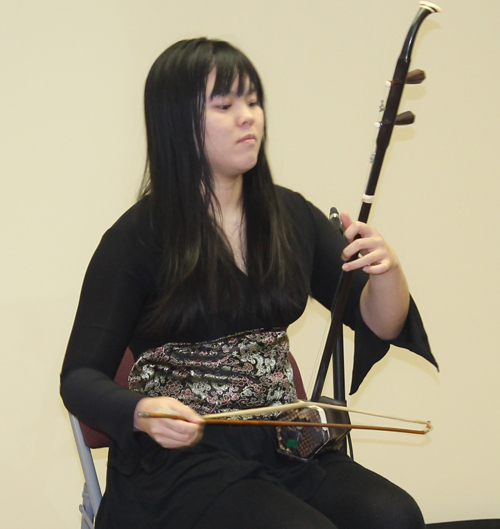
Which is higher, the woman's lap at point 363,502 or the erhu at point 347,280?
the erhu at point 347,280

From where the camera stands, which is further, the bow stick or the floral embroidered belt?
the floral embroidered belt

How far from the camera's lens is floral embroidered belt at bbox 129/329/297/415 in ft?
3.34

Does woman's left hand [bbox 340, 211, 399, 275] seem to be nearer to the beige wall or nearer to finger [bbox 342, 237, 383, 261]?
finger [bbox 342, 237, 383, 261]

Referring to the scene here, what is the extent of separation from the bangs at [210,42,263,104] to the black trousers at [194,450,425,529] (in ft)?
1.78

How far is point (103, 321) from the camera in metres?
1.02

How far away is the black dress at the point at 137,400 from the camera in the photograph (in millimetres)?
916

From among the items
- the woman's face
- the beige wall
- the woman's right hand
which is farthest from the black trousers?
the beige wall

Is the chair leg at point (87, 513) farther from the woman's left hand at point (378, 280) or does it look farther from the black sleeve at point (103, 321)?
the woman's left hand at point (378, 280)

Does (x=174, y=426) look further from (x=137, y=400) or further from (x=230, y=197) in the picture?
(x=230, y=197)

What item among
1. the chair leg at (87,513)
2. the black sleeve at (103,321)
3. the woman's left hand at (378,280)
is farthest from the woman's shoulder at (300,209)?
the chair leg at (87,513)

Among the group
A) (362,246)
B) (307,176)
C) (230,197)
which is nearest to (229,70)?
(230,197)

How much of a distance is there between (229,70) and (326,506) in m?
0.62

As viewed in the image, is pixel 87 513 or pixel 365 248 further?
pixel 87 513

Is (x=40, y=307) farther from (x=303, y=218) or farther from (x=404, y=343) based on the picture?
(x=404, y=343)
